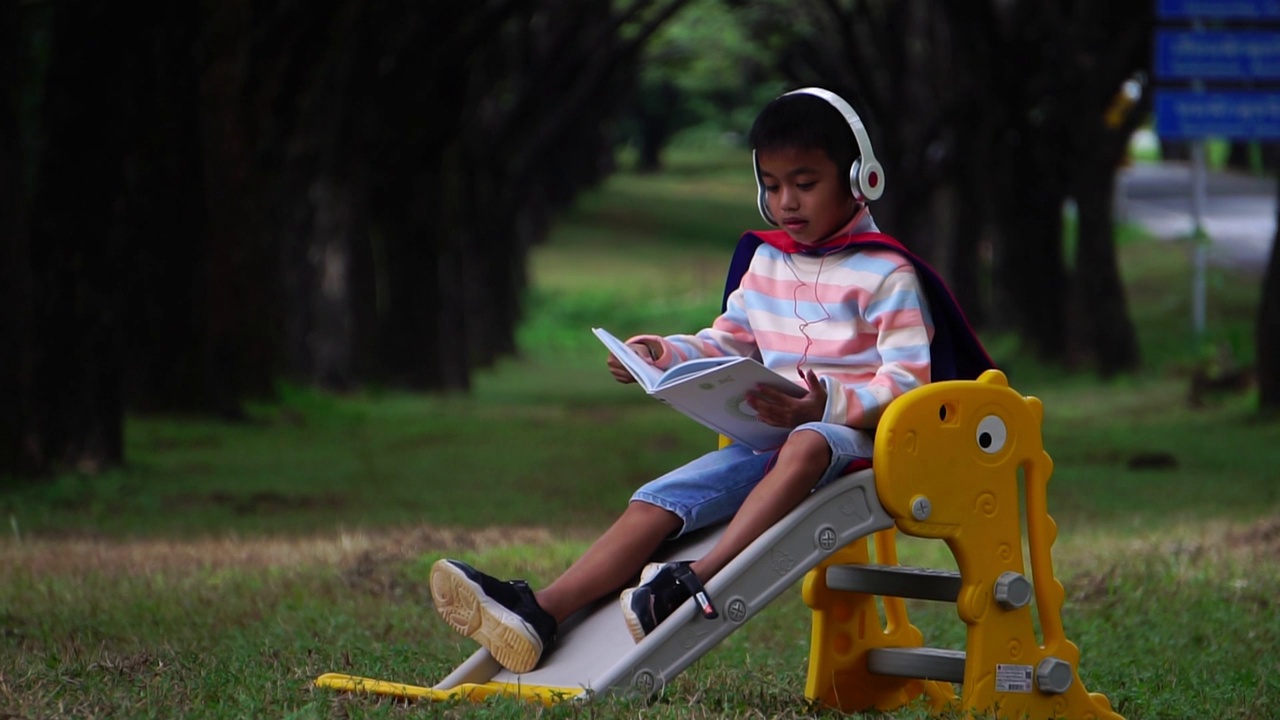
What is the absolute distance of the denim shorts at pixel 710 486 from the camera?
5.01 metres

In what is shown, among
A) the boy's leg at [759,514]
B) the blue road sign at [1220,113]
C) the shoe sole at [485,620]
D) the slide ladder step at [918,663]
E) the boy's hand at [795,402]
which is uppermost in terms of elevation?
the blue road sign at [1220,113]

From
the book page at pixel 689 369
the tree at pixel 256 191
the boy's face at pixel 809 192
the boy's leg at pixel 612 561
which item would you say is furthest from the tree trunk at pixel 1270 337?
the book page at pixel 689 369

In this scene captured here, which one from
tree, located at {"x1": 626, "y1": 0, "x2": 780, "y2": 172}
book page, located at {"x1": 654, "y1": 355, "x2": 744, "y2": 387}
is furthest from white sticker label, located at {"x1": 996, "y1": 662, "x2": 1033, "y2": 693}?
tree, located at {"x1": 626, "y1": 0, "x2": 780, "y2": 172}

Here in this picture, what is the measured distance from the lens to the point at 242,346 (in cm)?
1811

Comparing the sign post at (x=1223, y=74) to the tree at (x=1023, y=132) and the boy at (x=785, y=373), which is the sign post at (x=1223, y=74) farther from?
the boy at (x=785, y=373)

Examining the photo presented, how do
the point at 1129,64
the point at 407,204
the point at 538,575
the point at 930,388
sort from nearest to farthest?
the point at 930,388 → the point at 538,575 → the point at 1129,64 → the point at 407,204

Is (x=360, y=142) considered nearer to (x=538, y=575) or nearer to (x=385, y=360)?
(x=385, y=360)

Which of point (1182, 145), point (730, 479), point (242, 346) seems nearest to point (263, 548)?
point (730, 479)

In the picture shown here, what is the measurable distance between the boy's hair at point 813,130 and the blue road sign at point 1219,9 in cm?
1570

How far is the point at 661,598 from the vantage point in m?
4.78

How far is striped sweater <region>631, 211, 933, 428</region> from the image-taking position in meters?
4.88

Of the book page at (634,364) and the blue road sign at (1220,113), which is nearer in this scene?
the book page at (634,364)

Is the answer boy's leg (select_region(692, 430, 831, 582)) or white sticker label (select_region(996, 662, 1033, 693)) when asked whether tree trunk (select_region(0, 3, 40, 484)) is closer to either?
boy's leg (select_region(692, 430, 831, 582))

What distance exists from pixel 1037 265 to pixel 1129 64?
3257 millimetres
